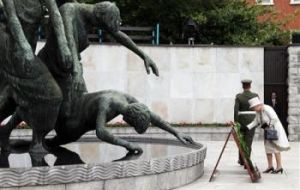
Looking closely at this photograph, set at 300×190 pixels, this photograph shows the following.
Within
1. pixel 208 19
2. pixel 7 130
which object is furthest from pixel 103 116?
pixel 208 19

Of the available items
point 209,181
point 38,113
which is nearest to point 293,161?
point 209,181

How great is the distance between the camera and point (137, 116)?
9008mm

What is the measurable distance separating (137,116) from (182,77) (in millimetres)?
11896

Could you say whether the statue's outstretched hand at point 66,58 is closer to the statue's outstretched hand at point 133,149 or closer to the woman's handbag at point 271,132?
the statue's outstretched hand at point 133,149

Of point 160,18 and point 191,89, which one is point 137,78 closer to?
point 191,89

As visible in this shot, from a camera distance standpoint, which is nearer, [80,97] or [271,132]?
[80,97]

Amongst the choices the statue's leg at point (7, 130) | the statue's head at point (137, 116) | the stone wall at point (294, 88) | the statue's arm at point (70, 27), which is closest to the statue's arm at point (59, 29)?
the statue's arm at point (70, 27)

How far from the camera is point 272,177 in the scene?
34.7 ft

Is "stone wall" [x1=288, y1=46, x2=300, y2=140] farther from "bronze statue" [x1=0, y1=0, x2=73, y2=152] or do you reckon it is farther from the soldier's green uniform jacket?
"bronze statue" [x1=0, y1=0, x2=73, y2=152]

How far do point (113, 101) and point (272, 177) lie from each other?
335 centimetres

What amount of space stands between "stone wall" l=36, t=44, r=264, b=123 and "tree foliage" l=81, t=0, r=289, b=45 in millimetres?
6007

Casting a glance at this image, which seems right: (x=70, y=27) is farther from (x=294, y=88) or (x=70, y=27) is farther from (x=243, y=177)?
(x=294, y=88)

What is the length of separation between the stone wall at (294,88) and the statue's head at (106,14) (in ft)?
40.6

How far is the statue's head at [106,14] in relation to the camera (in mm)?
9414
